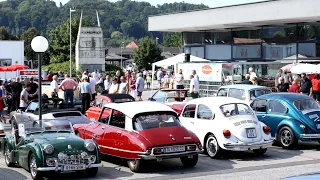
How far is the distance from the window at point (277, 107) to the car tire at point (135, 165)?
5.38 metres

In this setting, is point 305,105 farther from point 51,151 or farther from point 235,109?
point 51,151

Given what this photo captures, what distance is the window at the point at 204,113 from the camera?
14.8 metres

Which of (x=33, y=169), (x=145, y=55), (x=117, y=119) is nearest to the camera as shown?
(x=33, y=169)

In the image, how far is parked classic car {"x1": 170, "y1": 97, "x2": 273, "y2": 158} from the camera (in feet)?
46.0

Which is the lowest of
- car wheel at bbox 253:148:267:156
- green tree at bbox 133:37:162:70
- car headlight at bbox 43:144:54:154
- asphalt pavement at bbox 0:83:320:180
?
asphalt pavement at bbox 0:83:320:180

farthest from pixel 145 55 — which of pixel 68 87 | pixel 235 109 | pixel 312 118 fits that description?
pixel 235 109

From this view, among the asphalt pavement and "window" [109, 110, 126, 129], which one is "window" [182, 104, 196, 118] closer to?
the asphalt pavement

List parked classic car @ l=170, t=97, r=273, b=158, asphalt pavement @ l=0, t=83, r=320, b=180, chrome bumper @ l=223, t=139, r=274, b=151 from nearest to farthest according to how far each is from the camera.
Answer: asphalt pavement @ l=0, t=83, r=320, b=180 < chrome bumper @ l=223, t=139, r=274, b=151 < parked classic car @ l=170, t=97, r=273, b=158

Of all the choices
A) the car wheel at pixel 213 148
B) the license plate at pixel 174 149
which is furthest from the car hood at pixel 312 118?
the license plate at pixel 174 149

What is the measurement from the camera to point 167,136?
40.4 feet

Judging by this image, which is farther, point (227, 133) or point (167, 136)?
point (227, 133)

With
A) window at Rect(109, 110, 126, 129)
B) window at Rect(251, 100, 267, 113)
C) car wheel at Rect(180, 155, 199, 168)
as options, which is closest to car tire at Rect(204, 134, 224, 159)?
car wheel at Rect(180, 155, 199, 168)

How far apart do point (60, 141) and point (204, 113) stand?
4.61 m

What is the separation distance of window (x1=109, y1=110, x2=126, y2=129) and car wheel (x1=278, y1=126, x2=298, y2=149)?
5.09 meters
